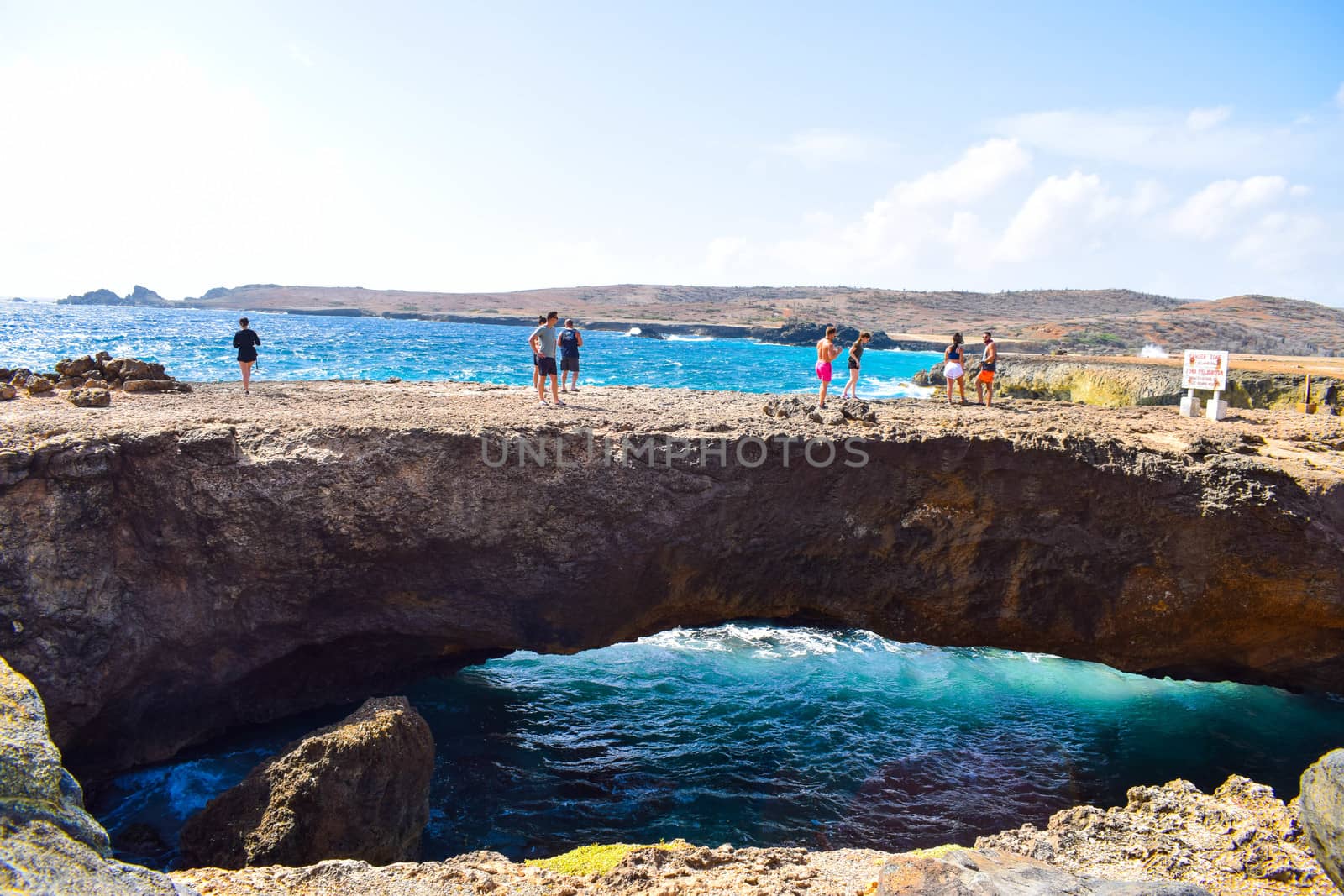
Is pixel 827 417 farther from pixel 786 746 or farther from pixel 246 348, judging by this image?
pixel 246 348

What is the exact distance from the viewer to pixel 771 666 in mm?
14148

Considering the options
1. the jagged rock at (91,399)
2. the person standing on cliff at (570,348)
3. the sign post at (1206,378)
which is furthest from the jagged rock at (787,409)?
the jagged rock at (91,399)

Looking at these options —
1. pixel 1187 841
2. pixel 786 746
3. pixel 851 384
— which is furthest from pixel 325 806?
pixel 851 384

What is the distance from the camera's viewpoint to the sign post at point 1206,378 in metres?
13.6

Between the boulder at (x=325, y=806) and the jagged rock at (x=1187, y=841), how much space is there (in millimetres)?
5604

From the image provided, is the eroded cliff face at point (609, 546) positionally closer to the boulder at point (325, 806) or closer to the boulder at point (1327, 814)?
the boulder at point (325, 806)

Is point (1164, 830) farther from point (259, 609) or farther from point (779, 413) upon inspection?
point (259, 609)

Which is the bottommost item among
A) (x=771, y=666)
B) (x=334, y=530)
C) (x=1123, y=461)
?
(x=771, y=666)

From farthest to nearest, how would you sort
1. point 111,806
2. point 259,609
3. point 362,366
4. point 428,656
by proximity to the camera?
point 362,366 < point 428,656 < point 259,609 < point 111,806

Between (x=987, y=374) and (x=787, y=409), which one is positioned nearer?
(x=787, y=409)

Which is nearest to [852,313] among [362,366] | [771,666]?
[362,366]

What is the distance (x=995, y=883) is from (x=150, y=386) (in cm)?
1414

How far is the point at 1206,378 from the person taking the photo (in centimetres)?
1396

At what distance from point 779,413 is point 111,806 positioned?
9433 millimetres
